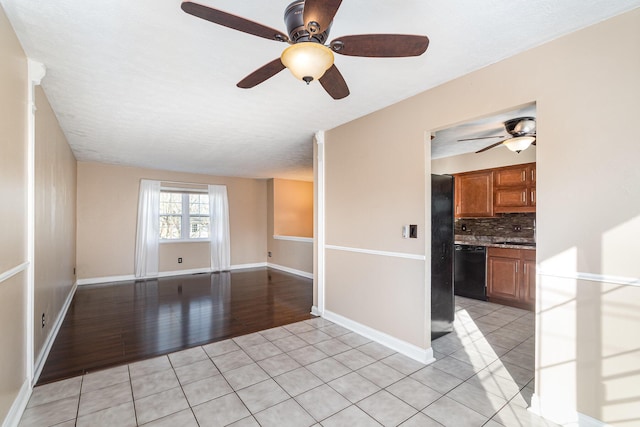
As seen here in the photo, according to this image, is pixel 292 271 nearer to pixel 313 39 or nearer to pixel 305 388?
pixel 305 388

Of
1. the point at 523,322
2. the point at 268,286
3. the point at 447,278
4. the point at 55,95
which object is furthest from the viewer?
the point at 268,286

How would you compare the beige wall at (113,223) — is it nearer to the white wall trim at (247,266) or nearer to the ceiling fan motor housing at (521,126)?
the white wall trim at (247,266)

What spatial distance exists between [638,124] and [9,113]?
361cm

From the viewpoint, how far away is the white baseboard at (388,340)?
2662 mm

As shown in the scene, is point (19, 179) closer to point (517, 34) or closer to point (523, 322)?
point (517, 34)

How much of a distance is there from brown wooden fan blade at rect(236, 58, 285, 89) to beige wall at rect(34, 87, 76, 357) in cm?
197

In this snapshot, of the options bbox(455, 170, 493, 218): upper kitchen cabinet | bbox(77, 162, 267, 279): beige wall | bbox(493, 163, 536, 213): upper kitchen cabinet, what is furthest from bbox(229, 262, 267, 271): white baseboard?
bbox(493, 163, 536, 213): upper kitchen cabinet

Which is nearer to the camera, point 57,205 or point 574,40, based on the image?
point 574,40

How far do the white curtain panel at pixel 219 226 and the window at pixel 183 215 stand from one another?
210 millimetres

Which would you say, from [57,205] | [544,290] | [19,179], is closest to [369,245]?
[544,290]

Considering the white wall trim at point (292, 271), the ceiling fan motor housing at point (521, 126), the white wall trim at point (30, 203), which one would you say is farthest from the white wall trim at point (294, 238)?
the white wall trim at point (30, 203)

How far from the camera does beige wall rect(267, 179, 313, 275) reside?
22.4 feet

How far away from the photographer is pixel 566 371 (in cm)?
184

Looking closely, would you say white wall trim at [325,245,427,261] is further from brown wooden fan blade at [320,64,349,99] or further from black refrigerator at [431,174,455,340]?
brown wooden fan blade at [320,64,349,99]
